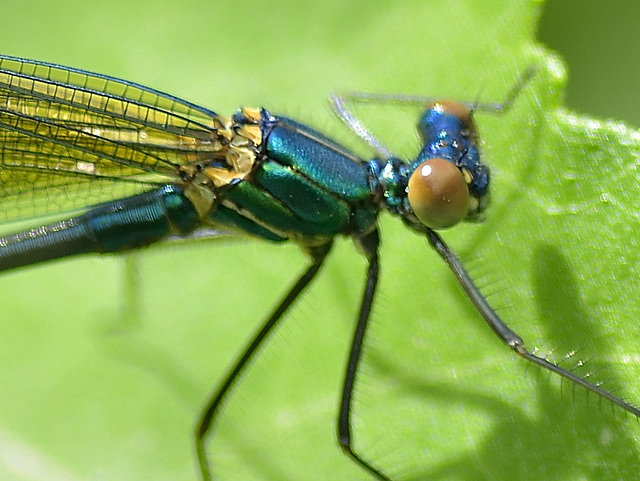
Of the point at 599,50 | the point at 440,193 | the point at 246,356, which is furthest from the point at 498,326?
the point at 599,50

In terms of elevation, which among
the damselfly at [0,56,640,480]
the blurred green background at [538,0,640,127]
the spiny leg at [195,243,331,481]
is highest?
the blurred green background at [538,0,640,127]

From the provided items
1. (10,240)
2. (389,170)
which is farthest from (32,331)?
(389,170)

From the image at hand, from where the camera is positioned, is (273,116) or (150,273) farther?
(150,273)

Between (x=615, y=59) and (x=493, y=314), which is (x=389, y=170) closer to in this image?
(x=493, y=314)

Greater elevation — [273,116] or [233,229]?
[273,116]

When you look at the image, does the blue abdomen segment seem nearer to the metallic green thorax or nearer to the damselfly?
the damselfly

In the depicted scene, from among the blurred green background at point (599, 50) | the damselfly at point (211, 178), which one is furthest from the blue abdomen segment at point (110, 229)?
the blurred green background at point (599, 50)

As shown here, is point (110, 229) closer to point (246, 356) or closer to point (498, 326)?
point (246, 356)

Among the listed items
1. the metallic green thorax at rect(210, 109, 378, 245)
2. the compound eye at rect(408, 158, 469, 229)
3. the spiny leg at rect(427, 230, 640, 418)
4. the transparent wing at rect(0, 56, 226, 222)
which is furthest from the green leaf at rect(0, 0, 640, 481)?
the transparent wing at rect(0, 56, 226, 222)
